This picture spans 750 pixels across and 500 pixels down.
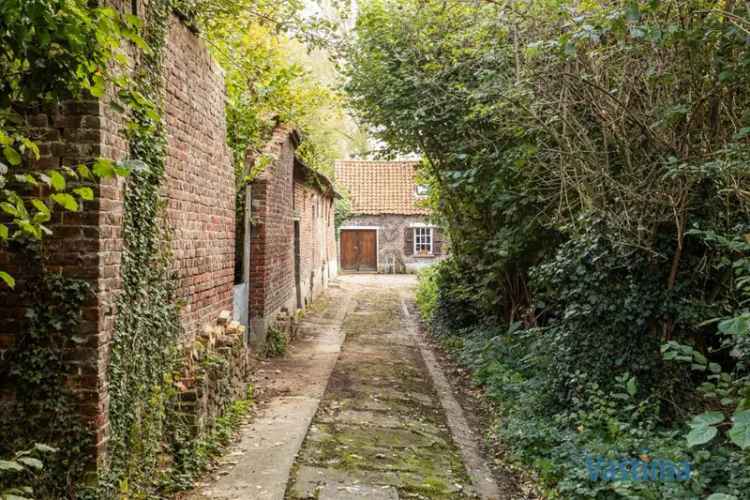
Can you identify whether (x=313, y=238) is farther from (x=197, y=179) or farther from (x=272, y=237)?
(x=197, y=179)

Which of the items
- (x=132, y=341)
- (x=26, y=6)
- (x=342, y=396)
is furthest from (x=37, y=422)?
(x=342, y=396)

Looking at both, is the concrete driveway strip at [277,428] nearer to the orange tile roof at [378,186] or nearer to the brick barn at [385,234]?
the brick barn at [385,234]

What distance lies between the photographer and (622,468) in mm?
4426

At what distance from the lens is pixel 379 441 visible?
603cm

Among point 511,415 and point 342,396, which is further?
point 342,396

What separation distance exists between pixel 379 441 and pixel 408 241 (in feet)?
88.7

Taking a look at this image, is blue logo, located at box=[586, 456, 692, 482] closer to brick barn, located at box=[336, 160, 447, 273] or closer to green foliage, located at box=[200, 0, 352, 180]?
green foliage, located at box=[200, 0, 352, 180]

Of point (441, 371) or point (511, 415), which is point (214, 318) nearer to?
point (511, 415)

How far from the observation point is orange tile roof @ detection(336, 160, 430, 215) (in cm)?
3275

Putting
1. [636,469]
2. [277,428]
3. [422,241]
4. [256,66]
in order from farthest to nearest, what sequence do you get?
[422,241], [256,66], [277,428], [636,469]

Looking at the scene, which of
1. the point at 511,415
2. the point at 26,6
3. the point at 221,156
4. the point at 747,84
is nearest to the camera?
the point at 26,6

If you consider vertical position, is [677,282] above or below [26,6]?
below

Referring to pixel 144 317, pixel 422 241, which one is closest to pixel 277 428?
pixel 144 317

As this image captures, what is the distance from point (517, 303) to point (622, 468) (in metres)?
5.54
